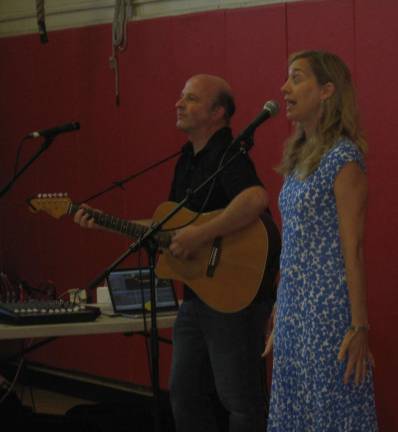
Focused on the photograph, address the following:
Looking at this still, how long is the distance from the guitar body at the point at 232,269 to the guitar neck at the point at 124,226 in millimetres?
93

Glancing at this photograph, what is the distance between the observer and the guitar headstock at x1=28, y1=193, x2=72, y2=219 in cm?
324

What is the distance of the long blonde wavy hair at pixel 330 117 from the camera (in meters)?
2.40

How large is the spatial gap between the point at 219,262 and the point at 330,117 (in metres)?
0.87

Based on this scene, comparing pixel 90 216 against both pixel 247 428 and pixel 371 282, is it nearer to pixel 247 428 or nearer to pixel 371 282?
pixel 247 428

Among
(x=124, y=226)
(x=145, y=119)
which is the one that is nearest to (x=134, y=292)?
(x=124, y=226)

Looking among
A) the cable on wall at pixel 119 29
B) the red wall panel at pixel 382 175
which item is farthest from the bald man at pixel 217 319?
the cable on wall at pixel 119 29

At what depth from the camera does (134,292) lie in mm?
3520

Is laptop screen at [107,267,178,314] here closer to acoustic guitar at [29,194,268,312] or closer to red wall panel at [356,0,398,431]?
acoustic guitar at [29,194,268,312]

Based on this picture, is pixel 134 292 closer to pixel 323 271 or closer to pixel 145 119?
pixel 323 271

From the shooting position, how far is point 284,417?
7.88ft

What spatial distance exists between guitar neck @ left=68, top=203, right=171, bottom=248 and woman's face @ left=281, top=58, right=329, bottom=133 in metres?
0.87

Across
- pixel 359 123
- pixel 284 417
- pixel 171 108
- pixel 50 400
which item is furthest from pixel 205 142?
pixel 50 400

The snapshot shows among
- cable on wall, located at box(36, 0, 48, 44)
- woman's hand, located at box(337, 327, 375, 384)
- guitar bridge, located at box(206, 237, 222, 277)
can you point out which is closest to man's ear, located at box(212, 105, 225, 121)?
guitar bridge, located at box(206, 237, 222, 277)

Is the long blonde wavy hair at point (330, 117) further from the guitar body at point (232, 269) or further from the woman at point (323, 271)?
the guitar body at point (232, 269)
